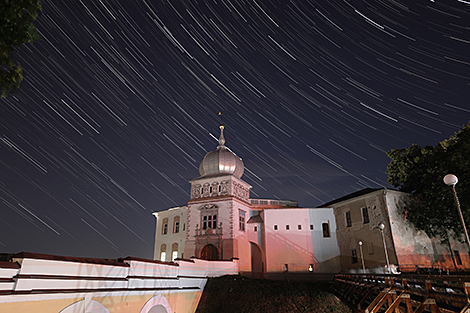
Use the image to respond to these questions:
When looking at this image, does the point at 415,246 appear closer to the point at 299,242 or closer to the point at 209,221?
the point at 299,242

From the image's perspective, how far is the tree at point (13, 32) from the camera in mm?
8141

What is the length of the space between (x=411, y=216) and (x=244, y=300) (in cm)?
1639

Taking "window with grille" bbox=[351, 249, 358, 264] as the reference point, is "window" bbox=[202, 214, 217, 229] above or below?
above

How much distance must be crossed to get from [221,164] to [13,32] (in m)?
27.6

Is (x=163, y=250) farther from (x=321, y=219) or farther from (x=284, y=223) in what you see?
(x=321, y=219)

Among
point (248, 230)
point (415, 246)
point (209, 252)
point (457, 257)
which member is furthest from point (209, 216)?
point (457, 257)

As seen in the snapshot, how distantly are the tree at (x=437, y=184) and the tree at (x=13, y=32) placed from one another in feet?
90.7

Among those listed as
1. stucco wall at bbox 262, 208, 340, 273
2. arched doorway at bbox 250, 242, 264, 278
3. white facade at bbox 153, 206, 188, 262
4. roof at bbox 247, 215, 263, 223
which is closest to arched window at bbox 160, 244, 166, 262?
white facade at bbox 153, 206, 188, 262

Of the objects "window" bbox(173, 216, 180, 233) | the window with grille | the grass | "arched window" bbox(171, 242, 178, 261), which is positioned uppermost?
"window" bbox(173, 216, 180, 233)

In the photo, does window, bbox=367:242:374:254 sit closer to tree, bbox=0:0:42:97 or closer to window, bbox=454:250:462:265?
window, bbox=454:250:462:265

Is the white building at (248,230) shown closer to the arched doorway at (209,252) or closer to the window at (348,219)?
the arched doorway at (209,252)

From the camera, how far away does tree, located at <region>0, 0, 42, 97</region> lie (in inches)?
320

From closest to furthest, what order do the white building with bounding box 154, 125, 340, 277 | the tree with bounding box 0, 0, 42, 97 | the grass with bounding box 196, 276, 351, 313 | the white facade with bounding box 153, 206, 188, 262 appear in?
the tree with bounding box 0, 0, 42, 97 < the grass with bounding box 196, 276, 351, 313 < the white building with bounding box 154, 125, 340, 277 < the white facade with bounding box 153, 206, 188, 262

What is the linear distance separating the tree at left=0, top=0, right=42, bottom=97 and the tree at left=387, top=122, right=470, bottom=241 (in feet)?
90.7
